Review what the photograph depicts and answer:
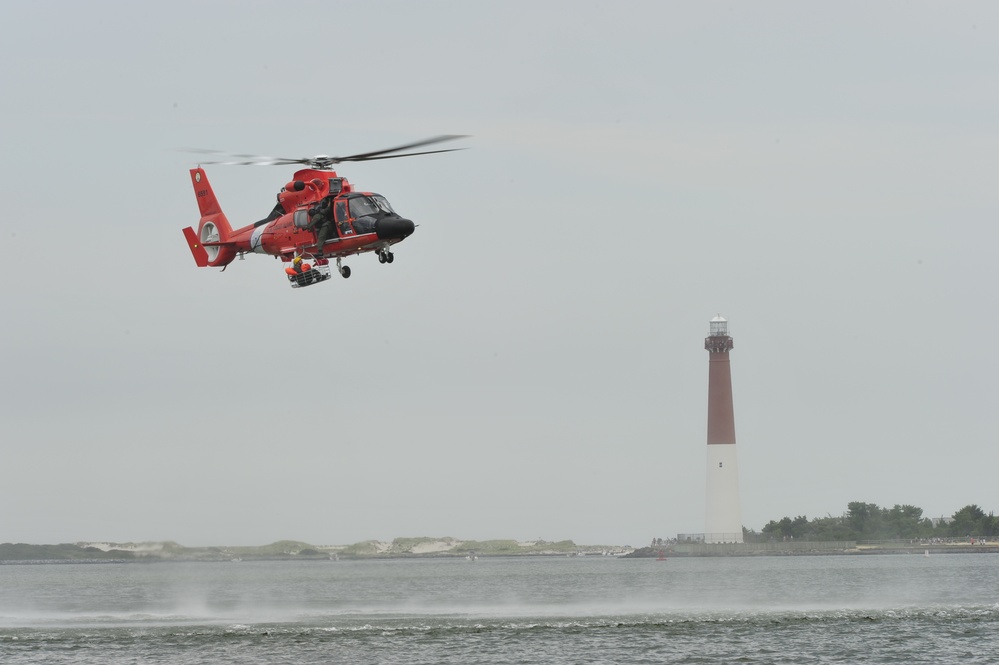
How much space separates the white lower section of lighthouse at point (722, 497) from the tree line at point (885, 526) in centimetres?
4010

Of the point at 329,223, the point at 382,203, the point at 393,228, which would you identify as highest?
the point at 382,203

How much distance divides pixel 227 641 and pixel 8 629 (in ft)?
36.1

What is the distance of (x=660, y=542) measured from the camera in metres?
146

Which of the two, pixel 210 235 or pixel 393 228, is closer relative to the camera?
pixel 393 228

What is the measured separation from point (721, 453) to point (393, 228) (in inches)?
2648

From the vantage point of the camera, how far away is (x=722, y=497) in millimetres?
102375

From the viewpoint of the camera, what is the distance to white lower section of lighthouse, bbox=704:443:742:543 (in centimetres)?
10062

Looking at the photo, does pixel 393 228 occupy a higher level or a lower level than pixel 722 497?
higher

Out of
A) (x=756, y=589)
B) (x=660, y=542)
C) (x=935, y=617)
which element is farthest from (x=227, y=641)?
(x=660, y=542)

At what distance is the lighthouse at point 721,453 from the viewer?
101m

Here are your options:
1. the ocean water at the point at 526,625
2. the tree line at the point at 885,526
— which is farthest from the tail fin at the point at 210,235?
the tree line at the point at 885,526

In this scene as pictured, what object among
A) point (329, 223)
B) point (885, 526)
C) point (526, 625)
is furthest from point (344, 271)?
point (885, 526)

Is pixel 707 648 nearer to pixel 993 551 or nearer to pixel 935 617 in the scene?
pixel 935 617

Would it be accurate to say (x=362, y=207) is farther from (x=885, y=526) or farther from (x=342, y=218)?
(x=885, y=526)
